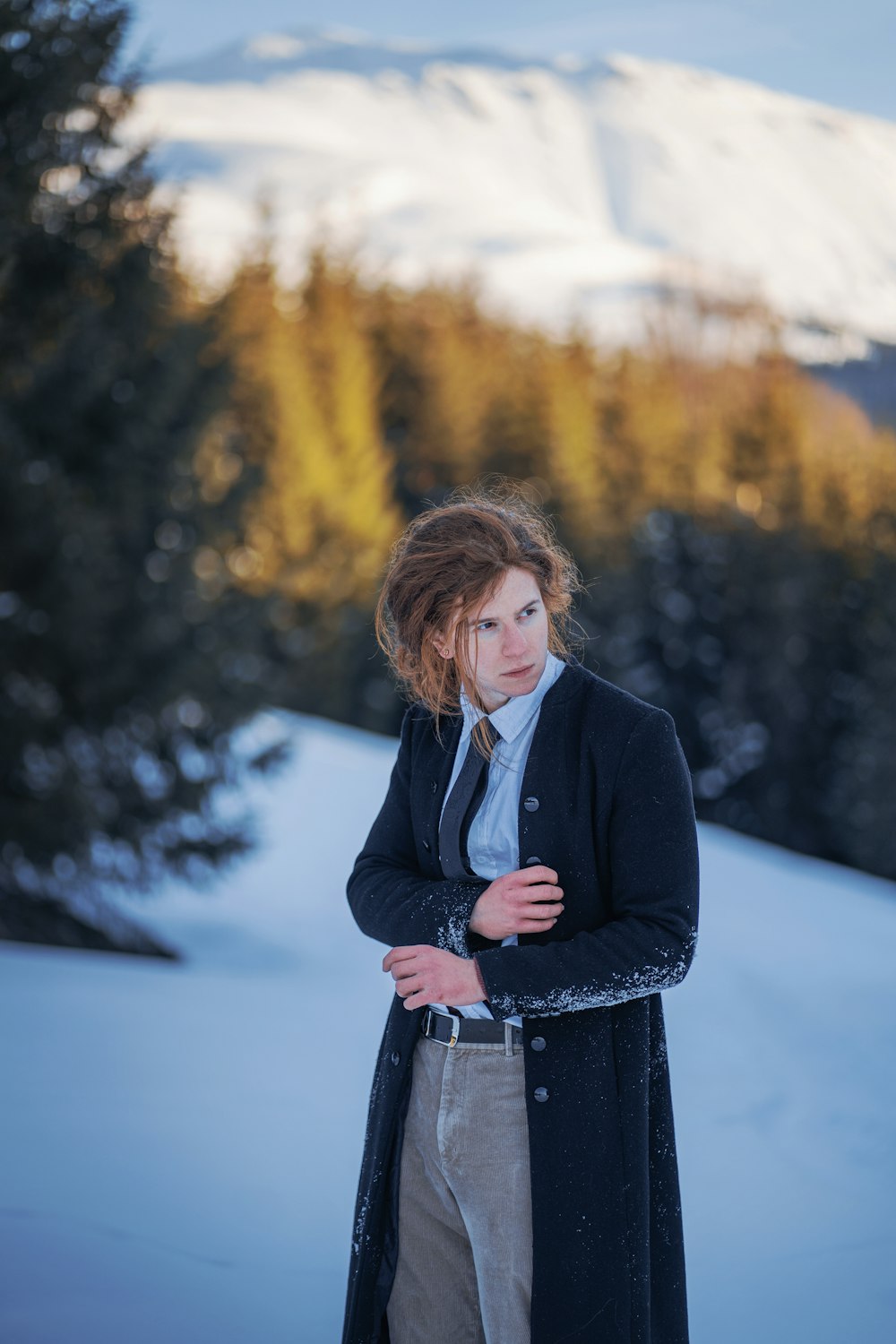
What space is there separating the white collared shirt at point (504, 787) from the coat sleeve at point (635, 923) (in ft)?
0.38

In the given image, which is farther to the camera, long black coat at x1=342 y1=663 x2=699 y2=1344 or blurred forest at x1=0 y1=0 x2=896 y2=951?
blurred forest at x1=0 y1=0 x2=896 y2=951

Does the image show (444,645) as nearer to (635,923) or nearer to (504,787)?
(504,787)

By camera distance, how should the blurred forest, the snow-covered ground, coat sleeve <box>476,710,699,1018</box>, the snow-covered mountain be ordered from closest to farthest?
coat sleeve <box>476,710,699,1018</box>
the snow-covered ground
the blurred forest
the snow-covered mountain

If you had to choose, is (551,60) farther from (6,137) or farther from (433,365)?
(6,137)

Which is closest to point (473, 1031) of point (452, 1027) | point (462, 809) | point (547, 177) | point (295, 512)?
point (452, 1027)

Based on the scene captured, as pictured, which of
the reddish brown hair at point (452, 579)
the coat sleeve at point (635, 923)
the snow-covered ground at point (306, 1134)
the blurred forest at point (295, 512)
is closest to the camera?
the coat sleeve at point (635, 923)

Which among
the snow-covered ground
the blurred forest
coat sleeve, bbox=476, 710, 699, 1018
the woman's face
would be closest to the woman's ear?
the woman's face

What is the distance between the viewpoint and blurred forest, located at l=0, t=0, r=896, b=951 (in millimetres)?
5699

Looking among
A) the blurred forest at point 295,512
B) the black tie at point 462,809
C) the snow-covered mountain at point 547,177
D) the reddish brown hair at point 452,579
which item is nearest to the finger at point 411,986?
the black tie at point 462,809

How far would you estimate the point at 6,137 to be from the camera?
4887mm

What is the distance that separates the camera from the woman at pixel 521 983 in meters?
1.15

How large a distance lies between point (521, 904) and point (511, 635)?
10.8 inches

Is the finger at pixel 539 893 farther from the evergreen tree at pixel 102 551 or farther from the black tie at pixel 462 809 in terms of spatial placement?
the evergreen tree at pixel 102 551

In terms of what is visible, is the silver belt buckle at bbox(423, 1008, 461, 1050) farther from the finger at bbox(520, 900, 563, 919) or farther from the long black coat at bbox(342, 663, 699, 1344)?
the finger at bbox(520, 900, 563, 919)
